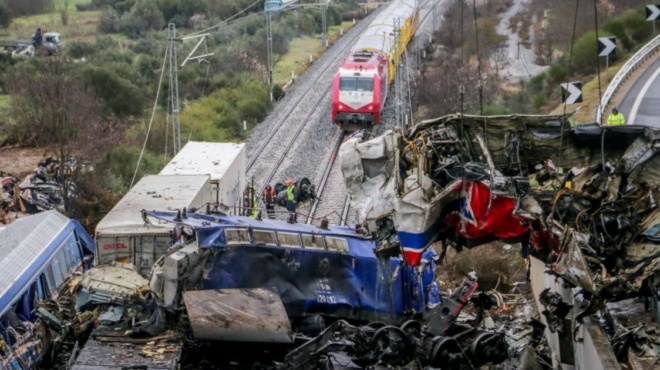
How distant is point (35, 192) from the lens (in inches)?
1161

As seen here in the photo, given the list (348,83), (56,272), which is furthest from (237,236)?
(348,83)

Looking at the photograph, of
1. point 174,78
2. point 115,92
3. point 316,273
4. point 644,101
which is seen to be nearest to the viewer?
point 316,273

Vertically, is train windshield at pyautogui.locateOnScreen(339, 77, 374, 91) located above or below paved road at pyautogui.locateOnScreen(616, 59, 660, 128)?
below

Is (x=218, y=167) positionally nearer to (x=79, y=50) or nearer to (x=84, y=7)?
(x=79, y=50)

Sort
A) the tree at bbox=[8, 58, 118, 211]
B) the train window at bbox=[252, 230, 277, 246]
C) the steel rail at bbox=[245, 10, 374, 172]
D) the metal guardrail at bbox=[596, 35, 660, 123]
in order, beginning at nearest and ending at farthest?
the train window at bbox=[252, 230, 277, 246] → the metal guardrail at bbox=[596, 35, 660, 123] → the tree at bbox=[8, 58, 118, 211] → the steel rail at bbox=[245, 10, 374, 172]

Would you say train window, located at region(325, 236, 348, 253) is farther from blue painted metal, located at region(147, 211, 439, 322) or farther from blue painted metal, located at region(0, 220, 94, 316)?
blue painted metal, located at region(0, 220, 94, 316)

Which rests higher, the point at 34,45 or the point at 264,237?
the point at 264,237

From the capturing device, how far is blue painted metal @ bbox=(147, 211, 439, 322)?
1614 centimetres

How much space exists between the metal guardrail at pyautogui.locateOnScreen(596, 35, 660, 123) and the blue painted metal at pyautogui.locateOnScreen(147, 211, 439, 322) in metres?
13.4

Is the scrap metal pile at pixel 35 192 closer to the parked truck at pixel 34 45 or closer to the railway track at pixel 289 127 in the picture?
the railway track at pixel 289 127

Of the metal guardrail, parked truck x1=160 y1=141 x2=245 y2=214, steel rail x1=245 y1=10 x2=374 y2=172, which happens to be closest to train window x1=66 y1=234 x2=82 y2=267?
parked truck x1=160 y1=141 x2=245 y2=214

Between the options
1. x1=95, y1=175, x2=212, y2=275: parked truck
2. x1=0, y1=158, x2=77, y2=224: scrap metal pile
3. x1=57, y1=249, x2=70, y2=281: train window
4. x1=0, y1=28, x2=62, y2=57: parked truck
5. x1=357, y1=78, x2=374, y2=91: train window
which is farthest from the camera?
x1=0, y1=28, x2=62, y2=57: parked truck

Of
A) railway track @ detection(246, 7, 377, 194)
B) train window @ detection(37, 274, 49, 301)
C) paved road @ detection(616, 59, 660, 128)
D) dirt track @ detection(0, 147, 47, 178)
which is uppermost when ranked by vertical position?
paved road @ detection(616, 59, 660, 128)

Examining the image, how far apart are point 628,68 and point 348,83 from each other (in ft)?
32.1
